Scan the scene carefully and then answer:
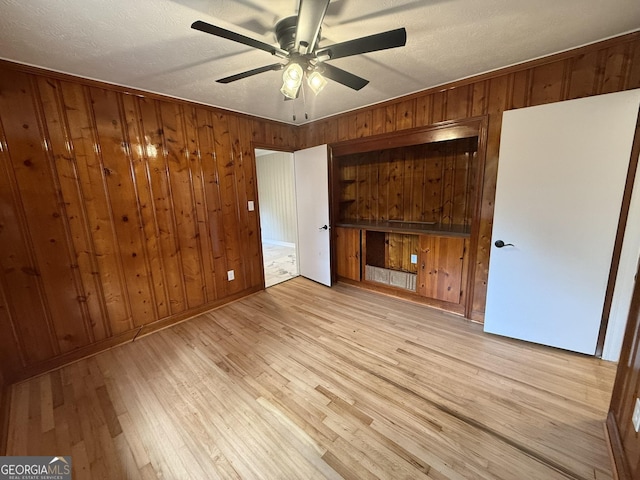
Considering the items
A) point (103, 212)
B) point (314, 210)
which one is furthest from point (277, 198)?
point (103, 212)

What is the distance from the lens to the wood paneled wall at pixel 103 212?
75.6 inches

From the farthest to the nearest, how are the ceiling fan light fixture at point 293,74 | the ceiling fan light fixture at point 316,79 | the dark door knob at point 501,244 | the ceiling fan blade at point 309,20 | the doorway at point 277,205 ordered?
the doorway at point 277,205, the dark door knob at point 501,244, the ceiling fan light fixture at point 316,79, the ceiling fan light fixture at point 293,74, the ceiling fan blade at point 309,20

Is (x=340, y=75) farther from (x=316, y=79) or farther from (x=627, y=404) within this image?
(x=627, y=404)

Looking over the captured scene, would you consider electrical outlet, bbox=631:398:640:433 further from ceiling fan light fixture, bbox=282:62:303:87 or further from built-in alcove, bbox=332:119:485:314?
ceiling fan light fixture, bbox=282:62:303:87

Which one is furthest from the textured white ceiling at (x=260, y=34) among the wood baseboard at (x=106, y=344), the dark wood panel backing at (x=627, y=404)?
the wood baseboard at (x=106, y=344)

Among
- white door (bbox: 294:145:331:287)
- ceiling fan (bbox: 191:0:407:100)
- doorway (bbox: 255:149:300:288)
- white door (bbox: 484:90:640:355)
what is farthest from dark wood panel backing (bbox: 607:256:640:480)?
doorway (bbox: 255:149:300:288)

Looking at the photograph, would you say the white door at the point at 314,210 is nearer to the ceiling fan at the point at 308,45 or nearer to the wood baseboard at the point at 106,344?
the wood baseboard at the point at 106,344

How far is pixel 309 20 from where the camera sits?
113 centimetres

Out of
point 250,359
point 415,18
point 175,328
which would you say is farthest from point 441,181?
point 175,328

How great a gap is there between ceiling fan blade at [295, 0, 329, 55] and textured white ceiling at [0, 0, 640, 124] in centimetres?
26

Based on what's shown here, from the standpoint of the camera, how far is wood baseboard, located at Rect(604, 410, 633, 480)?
1.17 m

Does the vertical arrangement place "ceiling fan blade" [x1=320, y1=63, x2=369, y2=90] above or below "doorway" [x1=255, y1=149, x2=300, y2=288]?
above

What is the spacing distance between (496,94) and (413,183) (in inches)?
55.9

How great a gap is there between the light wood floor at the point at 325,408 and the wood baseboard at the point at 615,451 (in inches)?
1.9
